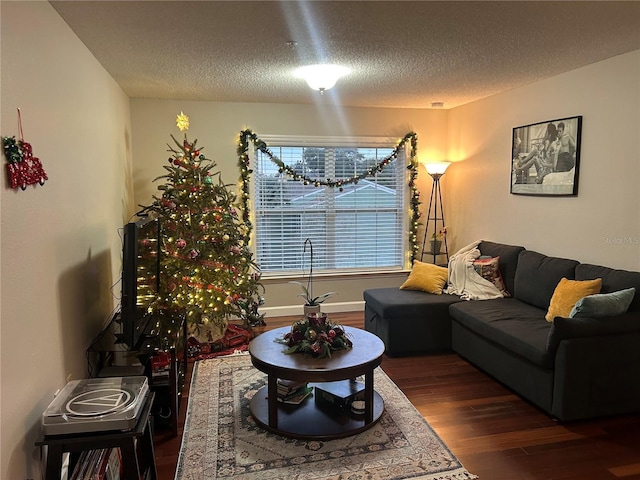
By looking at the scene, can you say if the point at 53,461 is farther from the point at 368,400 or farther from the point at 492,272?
the point at 492,272

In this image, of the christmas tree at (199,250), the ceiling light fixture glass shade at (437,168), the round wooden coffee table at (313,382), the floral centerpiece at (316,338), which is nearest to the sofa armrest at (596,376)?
the round wooden coffee table at (313,382)

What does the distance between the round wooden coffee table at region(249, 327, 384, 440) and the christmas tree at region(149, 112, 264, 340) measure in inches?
44.9

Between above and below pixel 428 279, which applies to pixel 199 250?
above

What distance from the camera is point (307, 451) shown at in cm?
263

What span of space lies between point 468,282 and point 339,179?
2025 mm

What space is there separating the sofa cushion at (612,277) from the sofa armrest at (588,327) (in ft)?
0.59

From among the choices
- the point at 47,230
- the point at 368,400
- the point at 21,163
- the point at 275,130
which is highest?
the point at 275,130

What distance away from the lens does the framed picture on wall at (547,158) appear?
3.83 m

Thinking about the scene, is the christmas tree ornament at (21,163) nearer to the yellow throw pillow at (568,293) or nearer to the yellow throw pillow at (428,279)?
the yellow throw pillow at (568,293)

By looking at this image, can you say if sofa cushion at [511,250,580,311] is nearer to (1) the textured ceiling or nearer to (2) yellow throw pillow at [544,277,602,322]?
(2) yellow throw pillow at [544,277,602,322]

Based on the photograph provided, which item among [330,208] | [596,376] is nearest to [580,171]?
[596,376]

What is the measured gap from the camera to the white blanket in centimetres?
427

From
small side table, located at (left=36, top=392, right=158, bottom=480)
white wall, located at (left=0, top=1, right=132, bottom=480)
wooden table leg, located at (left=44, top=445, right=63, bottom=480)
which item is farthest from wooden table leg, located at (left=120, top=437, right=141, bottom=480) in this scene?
white wall, located at (left=0, top=1, right=132, bottom=480)

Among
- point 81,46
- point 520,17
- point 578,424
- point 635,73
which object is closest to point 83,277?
point 81,46
